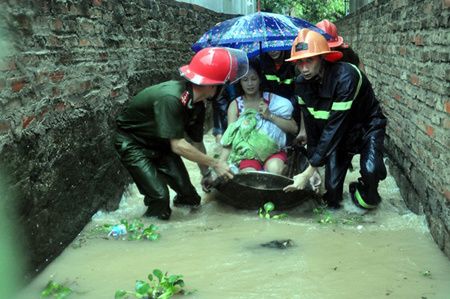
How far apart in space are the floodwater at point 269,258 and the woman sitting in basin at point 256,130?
53 centimetres

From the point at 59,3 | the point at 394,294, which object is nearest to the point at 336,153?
the point at 394,294

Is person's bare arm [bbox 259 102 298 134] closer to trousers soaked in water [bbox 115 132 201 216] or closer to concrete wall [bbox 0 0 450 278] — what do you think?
trousers soaked in water [bbox 115 132 201 216]

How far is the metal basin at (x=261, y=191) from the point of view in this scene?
414cm

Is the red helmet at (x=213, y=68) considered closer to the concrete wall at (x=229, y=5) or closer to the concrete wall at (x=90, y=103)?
the concrete wall at (x=90, y=103)

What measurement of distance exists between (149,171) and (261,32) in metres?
2.11

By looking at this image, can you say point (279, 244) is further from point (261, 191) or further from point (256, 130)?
point (256, 130)

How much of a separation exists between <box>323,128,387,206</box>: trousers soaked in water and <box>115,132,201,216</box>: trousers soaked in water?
4.68 ft

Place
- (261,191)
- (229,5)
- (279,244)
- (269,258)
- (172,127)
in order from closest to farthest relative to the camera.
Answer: (269,258) → (279,244) → (172,127) → (261,191) → (229,5)

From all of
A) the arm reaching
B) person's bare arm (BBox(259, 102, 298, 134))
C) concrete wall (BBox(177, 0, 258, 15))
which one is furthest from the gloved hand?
concrete wall (BBox(177, 0, 258, 15))

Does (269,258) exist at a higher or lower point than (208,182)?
lower

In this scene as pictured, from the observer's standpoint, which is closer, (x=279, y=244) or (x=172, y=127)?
(x=279, y=244)

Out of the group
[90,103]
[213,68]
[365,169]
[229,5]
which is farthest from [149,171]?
[229,5]

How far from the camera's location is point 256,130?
15.7ft

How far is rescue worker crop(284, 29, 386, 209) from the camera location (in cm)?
408
